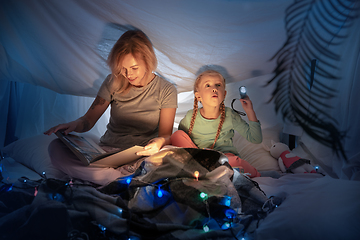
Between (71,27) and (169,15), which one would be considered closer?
(169,15)

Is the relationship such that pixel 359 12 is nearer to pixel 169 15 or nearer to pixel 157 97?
pixel 169 15

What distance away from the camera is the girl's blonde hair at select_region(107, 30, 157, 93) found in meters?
1.26

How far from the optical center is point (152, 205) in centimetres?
78

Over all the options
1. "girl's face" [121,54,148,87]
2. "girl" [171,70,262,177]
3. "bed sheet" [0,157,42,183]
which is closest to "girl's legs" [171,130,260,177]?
"girl" [171,70,262,177]

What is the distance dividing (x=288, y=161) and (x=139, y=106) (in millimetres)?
823

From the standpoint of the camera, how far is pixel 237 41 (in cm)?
125

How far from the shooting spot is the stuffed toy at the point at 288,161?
49.4 inches

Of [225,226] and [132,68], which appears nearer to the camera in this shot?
[225,226]

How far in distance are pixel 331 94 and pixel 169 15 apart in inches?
33.0

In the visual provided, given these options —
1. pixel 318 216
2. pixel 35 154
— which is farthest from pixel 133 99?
pixel 318 216

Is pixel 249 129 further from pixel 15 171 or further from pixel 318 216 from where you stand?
pixel 15 171

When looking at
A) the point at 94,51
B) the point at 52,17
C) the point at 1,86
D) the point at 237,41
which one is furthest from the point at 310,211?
the point at 1,86

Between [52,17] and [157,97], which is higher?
[52,17]

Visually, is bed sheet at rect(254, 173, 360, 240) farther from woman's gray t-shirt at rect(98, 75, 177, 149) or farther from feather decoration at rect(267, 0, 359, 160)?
woman's gray t-shirt at rect(98, 75, 177, 149)
